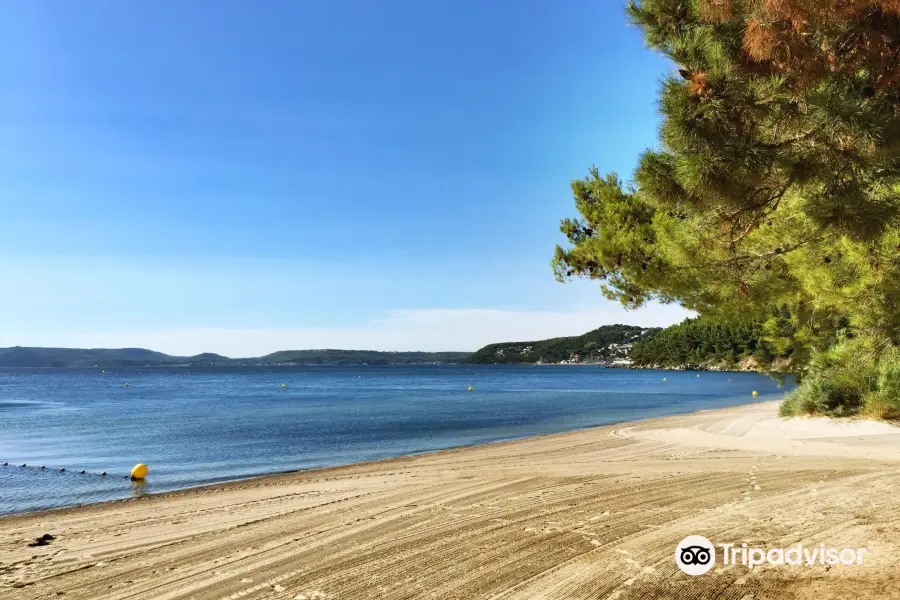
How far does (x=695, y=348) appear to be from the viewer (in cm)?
13050

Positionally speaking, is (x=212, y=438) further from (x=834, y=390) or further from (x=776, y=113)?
(x=776, y=113)

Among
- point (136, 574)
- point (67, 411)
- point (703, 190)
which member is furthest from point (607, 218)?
point (67, 411)

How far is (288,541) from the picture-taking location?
6211 mm

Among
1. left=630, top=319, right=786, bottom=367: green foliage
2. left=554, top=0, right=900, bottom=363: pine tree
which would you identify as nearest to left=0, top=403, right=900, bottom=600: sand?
left=554, top=0, right=900, bottom=363: pine tree

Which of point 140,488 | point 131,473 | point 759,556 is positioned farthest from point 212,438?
point 759,556

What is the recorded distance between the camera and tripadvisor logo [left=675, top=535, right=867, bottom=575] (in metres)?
4.80

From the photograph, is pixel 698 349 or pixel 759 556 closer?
pixel 759 556

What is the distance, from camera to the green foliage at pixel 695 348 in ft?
368

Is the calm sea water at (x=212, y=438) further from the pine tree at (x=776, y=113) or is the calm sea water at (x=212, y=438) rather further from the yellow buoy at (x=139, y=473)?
the pine tree at (x=776, y=113)

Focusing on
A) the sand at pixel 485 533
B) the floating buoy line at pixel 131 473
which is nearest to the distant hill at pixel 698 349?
the sand at pixel 485 533

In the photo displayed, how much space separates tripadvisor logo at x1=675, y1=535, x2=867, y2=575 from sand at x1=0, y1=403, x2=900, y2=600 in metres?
0.10

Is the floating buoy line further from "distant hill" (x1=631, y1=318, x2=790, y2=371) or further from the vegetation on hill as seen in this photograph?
"distant hill" (x1=631, y1=318, x2=790, y2=371)

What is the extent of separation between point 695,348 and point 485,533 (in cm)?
13609

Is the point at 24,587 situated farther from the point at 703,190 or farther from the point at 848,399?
the point at 848,399
